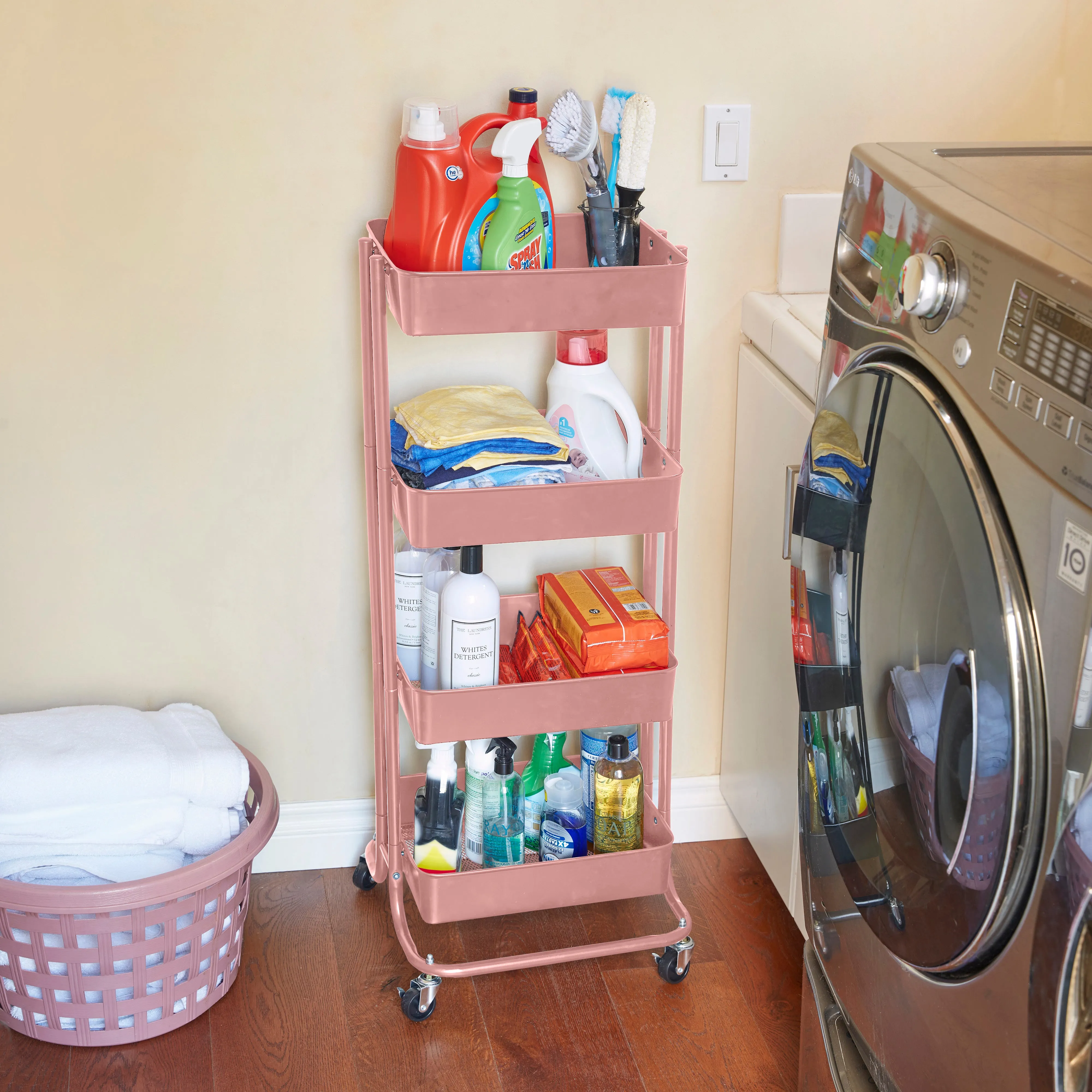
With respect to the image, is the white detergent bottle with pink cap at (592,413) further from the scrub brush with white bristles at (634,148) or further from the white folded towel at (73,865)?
the white folded towel at (73,865)

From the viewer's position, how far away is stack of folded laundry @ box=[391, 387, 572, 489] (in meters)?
1.37

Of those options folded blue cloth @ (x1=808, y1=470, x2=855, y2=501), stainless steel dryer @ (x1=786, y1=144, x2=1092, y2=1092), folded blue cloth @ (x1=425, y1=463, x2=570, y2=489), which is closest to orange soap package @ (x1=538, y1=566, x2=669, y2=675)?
folded blue cloth @ (x1=425, y1=463, x2=570, y2=489)

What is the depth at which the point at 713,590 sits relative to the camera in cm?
179

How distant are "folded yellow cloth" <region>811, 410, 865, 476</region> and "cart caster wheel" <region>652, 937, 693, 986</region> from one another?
82 cm

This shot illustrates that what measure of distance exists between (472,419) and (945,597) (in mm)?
717

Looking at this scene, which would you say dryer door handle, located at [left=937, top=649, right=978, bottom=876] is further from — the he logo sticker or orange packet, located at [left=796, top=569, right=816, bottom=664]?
orange packet, located at [left=796, top=569, right=816, bottom=664]

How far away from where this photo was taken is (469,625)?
145cm

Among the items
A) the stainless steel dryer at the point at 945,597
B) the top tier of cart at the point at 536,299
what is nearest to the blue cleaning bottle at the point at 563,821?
the stainless steel dryer at the point at 945,597

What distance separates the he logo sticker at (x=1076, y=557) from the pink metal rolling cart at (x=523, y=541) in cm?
73

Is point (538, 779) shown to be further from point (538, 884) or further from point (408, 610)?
point (408, 610)

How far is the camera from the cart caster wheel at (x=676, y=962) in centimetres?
161

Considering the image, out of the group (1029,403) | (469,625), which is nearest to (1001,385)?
(1029,403)

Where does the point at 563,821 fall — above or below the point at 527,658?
below

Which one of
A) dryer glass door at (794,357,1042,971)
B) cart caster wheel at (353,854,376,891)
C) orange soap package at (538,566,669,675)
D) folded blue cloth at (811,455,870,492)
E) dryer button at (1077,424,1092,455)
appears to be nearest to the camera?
dryer button at (1077,424,1092,455)
